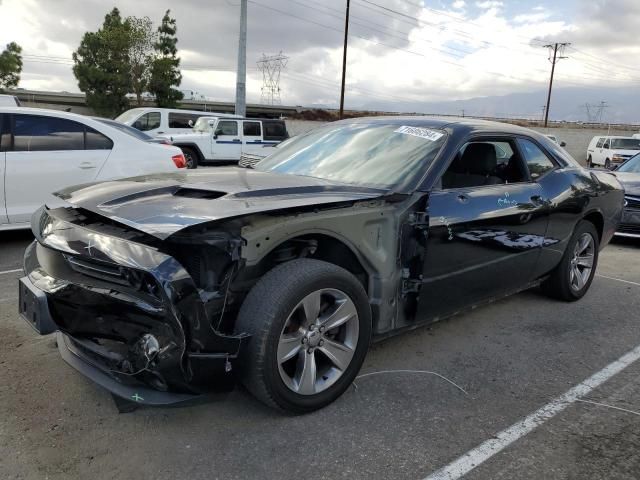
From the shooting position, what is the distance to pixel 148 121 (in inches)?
664

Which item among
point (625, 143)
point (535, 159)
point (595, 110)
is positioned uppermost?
point (595, 110)

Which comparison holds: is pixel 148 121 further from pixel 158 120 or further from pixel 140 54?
pixel 140 54

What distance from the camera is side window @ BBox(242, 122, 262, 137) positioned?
17.6 metres

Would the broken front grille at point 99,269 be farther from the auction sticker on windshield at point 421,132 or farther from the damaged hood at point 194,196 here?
the auction sticker on windshield at point 421,132

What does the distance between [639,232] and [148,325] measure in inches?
294

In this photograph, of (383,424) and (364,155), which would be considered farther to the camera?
(364,155)

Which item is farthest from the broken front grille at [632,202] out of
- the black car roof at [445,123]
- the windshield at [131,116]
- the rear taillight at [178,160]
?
the windshield at [131,116]

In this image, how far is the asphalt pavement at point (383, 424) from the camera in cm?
240

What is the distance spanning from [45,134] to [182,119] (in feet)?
39.8

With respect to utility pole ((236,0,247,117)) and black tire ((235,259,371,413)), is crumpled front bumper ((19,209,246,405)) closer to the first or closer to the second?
black tire ((235,259,371,413))

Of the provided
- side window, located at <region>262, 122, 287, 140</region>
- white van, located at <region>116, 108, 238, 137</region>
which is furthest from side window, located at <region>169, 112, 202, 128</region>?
side window, located at <region>262, 122, 287, 140</region>

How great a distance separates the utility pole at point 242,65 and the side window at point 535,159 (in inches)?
771

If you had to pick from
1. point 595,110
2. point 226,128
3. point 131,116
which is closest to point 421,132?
point 226,128

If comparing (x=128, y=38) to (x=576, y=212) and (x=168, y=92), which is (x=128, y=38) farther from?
(x=576, y=212)
